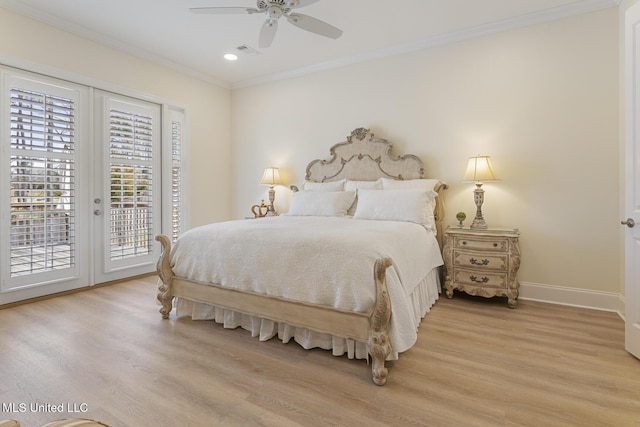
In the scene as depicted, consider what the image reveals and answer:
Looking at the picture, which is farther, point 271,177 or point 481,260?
point 271,177

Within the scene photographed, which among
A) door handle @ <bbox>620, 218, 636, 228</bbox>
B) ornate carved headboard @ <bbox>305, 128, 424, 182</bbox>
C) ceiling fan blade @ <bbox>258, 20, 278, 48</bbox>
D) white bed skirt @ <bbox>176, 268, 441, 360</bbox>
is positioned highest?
ceiling fan blade @ <bbox>258, 20, 278, 48</bbox>

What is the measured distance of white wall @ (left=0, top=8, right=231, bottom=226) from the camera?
315cm

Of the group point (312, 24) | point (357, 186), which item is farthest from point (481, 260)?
point (312, 24)

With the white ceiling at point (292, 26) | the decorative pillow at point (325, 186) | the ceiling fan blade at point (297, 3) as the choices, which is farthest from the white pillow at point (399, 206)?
the ceiling fan blade at point (297, 3)

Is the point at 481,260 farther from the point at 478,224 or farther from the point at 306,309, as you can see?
the point at 306,309

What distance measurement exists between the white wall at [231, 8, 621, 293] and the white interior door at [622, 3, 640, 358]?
1004 mm

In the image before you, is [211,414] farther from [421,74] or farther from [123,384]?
[421,74]

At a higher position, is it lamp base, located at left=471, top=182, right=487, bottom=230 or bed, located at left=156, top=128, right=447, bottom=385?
lamp base, located at left=471, top=182, right=487, bottom=230

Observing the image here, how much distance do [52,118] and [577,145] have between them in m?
5.30

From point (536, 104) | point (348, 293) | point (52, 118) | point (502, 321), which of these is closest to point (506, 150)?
point (536, 104)

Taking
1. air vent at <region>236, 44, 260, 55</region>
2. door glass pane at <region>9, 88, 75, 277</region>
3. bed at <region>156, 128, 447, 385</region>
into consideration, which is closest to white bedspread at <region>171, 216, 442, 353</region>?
bed at <region>156, 128, 447, 385</region>

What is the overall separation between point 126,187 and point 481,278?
166 inches
